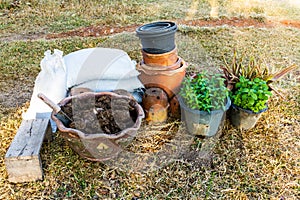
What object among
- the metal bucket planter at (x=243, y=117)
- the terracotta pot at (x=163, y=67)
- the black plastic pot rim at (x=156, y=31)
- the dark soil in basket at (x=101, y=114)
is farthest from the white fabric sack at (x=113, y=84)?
the metal bucket planter at (x=243, y=117)

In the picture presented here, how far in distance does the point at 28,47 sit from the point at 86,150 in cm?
251

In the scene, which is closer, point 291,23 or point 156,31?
point 156,31

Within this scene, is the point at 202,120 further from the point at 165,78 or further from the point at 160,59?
the point at 160,59

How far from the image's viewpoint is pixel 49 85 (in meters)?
2.14

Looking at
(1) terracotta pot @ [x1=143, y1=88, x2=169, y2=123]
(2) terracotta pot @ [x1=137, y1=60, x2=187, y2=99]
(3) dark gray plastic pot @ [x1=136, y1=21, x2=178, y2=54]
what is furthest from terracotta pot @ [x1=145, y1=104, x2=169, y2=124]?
(3) dark gray plastic pot @ [x1=136, y1=21, x2=178, y2=54]

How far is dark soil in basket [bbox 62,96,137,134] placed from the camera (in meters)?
1.79

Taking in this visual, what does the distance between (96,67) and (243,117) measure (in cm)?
125

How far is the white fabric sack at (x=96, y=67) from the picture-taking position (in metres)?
2.24

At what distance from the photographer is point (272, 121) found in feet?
7.48

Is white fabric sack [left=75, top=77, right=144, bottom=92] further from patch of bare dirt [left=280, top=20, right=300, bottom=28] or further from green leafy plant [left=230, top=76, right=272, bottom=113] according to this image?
patch of bare dirt [left=280, top=20, right=300, bottom=28]

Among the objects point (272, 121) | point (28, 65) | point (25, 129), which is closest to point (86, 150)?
point (25, 129)

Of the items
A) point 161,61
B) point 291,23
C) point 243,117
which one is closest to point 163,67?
point 161,61

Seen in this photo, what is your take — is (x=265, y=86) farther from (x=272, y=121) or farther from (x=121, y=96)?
(x=121, y=96)

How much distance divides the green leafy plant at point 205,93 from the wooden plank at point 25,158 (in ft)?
3.49
